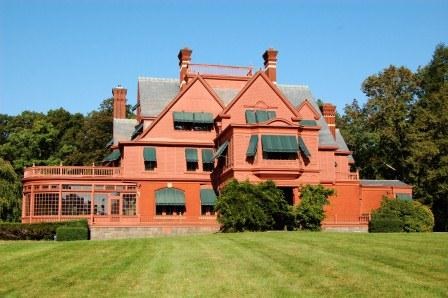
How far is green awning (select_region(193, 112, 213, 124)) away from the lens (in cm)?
4938

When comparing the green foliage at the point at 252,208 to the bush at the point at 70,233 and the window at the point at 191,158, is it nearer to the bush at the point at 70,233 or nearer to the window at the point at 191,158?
the window at the point at 191,158

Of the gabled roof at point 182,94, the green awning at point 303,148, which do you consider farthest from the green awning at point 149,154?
the green awning at point 303,148

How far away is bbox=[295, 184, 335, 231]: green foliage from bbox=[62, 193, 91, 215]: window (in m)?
16.6

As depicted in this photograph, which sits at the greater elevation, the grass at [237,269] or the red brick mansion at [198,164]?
the red brick mansion at [198,164]

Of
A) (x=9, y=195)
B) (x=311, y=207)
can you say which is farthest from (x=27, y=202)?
(x=311, y=207)

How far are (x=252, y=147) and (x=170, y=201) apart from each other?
8.76 meters

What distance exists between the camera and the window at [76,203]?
45.9m

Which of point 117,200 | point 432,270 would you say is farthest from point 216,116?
point 432,270

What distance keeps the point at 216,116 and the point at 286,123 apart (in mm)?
7221

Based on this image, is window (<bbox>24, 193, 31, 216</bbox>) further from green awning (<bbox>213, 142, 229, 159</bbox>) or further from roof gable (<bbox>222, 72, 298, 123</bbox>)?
roof gable (<bbox>222, 72, 298, 123</bbox>)

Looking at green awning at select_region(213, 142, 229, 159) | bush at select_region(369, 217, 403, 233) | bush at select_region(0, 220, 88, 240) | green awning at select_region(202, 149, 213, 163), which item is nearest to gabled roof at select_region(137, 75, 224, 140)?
green awning at select_region(202, 149, 213, 163)

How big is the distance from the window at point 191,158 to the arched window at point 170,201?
7.52 ft

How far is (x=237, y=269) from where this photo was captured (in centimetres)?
1838

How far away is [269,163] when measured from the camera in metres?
44.2
